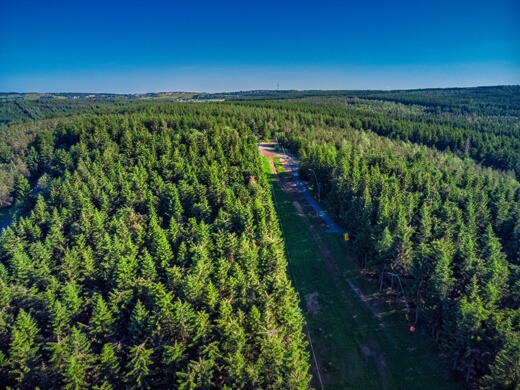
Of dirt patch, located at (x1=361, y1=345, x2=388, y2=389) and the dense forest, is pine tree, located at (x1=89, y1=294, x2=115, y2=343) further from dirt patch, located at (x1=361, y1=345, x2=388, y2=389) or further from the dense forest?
dirt patch, located at (x1=361, y1=345, x2=388, y2=389)

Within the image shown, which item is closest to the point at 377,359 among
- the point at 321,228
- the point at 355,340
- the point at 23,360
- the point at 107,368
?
the point at 355,340

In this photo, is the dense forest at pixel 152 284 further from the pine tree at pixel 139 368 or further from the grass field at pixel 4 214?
the grass field at pixel 4 214

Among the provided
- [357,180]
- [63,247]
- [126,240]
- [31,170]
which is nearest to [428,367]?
[357,180]

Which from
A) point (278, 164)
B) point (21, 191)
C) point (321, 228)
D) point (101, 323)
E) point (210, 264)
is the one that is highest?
point (278, 164)

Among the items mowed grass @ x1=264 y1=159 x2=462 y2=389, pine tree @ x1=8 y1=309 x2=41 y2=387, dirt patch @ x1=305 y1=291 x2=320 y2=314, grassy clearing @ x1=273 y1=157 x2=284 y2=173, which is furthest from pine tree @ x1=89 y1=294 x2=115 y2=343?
grassy clearing @ x1=273 y1=157 x2=284 y2=173

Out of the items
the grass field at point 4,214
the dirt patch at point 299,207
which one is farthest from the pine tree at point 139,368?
the grass field at point 4,214

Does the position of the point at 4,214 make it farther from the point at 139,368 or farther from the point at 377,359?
the point at 377,359
